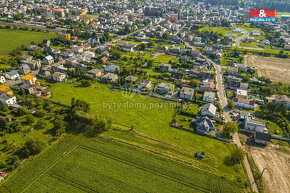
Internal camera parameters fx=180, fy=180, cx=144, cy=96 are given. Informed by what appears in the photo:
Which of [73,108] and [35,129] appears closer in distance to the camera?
[35,129]

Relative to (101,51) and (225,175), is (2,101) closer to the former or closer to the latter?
(101,51)

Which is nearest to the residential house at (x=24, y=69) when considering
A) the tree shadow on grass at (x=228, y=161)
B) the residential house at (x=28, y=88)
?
the residential house at (x=28, y=88)

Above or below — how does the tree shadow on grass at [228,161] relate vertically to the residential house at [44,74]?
below

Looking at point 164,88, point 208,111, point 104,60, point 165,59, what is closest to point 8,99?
point 104,60

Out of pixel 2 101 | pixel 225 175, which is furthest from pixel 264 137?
pixel 2 101

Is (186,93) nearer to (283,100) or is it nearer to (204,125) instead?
(204,125)

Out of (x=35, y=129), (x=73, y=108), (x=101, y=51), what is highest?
(x=101, y=51)

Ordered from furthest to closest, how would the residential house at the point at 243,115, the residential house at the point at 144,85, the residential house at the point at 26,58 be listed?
1. the residential house at the point at 26,58
2. the residential house at the point at 144,85
3. the residential house at the point at 243,115

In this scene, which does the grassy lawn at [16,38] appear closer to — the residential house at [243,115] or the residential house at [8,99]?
the residential house at [8,99]

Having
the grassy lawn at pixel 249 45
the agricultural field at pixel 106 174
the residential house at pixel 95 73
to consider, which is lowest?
the agricultural field at pixel 106 174
